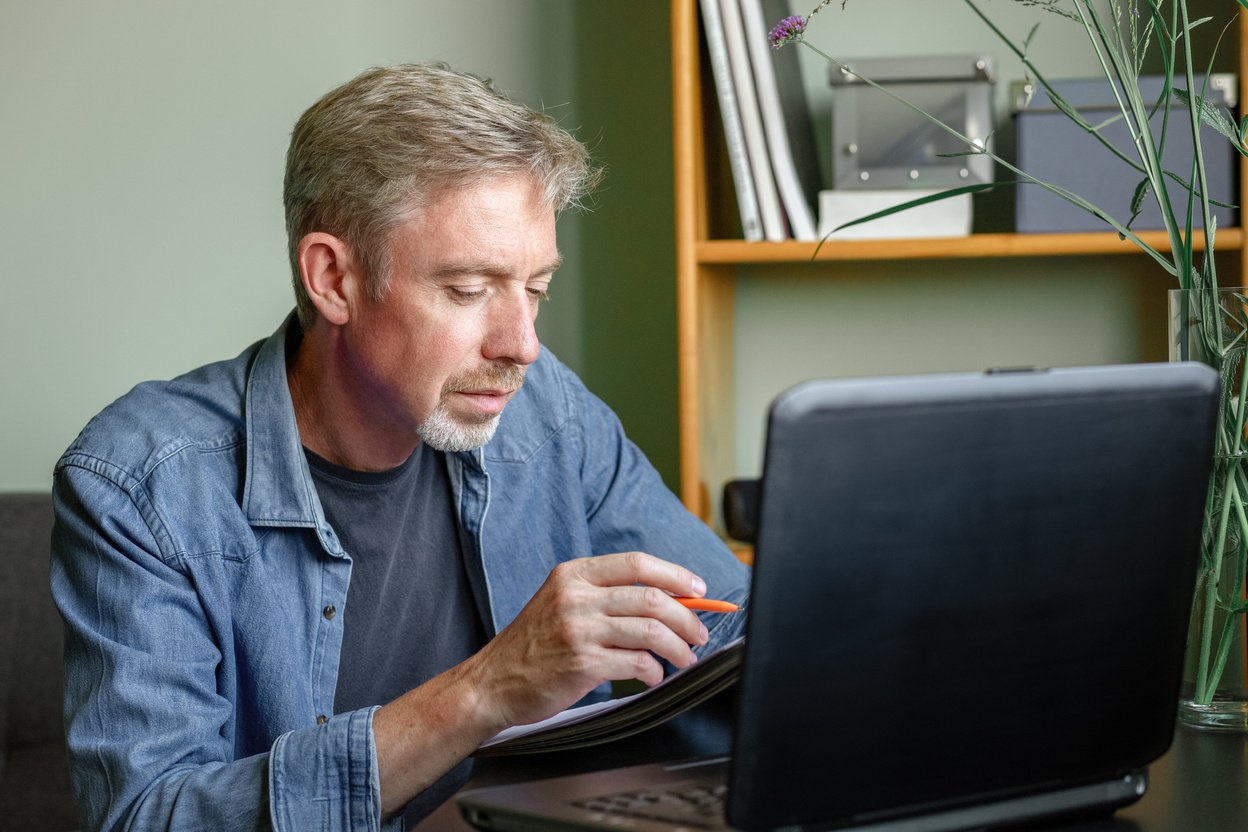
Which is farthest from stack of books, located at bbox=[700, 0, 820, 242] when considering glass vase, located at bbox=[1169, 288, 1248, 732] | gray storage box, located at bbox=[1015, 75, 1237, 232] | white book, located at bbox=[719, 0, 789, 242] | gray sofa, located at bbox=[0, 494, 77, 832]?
gray sofa, located at bbox=[0, 494, 77, 832]

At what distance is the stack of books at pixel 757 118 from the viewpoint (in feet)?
5.57

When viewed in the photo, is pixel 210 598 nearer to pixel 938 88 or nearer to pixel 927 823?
pixel 927 823

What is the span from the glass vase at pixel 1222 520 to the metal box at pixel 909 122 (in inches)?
34.0

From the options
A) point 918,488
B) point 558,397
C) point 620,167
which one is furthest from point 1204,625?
point 620,167

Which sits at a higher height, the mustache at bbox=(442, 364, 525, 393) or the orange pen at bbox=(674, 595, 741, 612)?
the mustache at bbox=(442, 364, 525, 393)

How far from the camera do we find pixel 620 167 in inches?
81.3

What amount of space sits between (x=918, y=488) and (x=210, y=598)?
27.8 inches

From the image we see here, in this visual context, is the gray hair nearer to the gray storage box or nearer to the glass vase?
the glass vase

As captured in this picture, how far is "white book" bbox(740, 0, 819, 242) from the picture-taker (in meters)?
1.70

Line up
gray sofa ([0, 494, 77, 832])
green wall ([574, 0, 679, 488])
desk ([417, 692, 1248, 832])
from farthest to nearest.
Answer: green wall ([574, 0, 679, 488]), gray sofa ([0, 494, 77, 832]), desk ([417, 692, 1248, 832])

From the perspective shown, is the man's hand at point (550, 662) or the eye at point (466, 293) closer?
the man's hand at point (550, 662)

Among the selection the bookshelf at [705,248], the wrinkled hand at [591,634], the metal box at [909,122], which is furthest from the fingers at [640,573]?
the metal box at [909,122]

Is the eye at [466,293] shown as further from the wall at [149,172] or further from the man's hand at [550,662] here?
the wall at [149,172]

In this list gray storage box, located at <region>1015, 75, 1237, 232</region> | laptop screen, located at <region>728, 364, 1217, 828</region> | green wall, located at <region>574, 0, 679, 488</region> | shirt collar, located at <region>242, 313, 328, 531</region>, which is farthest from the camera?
green wall, located at <region>574, 0, 679, 488</region>
